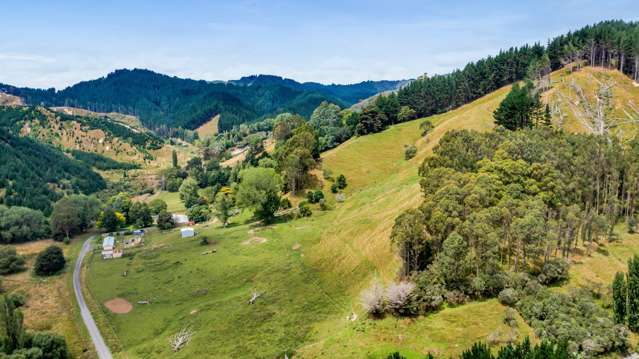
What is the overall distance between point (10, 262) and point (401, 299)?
85.1 metres

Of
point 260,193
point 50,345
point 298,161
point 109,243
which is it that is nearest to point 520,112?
point 298,161

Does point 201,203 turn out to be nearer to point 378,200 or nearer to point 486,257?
point 378,200

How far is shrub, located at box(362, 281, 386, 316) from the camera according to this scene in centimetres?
4778

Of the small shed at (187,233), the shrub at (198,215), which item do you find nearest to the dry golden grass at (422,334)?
the small shed at (187,233)

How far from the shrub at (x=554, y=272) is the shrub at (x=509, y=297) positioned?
4.94 metres

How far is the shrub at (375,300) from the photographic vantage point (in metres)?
47.8

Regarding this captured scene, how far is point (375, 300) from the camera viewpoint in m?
47.8

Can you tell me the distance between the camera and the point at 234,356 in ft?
153

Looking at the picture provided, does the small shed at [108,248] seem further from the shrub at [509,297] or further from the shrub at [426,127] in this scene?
the shrub at [426,127]

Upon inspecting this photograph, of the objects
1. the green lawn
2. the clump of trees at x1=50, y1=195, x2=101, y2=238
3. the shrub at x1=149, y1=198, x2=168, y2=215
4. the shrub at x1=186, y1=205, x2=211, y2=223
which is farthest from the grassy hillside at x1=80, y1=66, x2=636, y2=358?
the green lawn

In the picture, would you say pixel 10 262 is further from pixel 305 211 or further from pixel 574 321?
pixel 574 321

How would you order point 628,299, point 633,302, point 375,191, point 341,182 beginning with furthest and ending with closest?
1. point 341,182
2. point 375,191
3. point 628,299
4. point 633,302

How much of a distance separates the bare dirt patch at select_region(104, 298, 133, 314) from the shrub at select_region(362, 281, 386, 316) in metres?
37.9

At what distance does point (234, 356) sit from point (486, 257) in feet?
101
